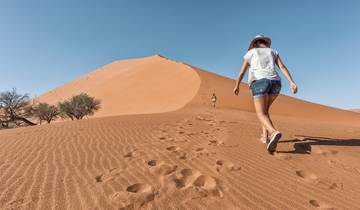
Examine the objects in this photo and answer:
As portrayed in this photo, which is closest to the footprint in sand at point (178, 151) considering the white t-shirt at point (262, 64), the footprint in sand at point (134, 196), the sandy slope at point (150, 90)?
the footprint in sand at point (134, 196)

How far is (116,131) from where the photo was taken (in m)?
5.44

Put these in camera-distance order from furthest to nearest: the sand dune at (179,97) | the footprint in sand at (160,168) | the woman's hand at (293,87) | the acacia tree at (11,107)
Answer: the sand dune at (179,97) → the acacia tree at (11,107) → the woman's hand at (293,87) → the footprint in sand at (160,168)

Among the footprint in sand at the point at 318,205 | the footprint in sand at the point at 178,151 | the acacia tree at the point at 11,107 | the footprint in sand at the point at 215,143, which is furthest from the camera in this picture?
the acacia tree at the point at 11,107

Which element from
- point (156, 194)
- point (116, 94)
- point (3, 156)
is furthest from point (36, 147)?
point (116, 94)

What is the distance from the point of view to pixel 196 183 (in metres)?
2.52

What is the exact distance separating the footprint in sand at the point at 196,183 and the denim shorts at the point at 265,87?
5.39ft

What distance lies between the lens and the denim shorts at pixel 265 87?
3486 mm

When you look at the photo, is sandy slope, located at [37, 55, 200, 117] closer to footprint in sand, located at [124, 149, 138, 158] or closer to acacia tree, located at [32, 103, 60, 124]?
acacia tree, located at [32, 103, 60, 124]

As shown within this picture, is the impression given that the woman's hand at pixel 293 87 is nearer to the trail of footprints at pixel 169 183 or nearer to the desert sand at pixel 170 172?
the desert sand at pixel 170 172

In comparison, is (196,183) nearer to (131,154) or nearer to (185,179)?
(185,179)

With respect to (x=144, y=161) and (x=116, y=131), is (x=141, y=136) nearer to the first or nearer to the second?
(x=116, y=131)

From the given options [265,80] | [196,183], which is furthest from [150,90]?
[196,183]

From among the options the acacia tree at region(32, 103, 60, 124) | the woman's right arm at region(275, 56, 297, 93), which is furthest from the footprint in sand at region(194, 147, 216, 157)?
the acacia tree at region(32, 103, 60, 124)

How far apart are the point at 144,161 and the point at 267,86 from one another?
2146 mm
